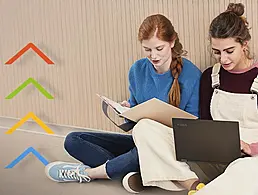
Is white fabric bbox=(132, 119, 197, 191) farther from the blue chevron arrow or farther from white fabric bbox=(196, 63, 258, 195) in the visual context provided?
the blue chevron arrow

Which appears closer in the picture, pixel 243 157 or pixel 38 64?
pixel 243 157

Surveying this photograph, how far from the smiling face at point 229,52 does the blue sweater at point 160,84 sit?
156 millimetres

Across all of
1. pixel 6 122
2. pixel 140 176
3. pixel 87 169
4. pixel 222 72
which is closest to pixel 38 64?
pixel 6 122

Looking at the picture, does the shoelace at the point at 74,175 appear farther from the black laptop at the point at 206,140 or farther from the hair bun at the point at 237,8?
the hair bun at the point at 237,8

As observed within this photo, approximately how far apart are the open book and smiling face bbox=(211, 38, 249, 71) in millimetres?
202

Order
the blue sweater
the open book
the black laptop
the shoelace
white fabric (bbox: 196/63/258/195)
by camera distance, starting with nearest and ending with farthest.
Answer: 1. white fabric (bbox: 196/63/258/195)
2. the black laptop
3. the open book
4. the blue sweater
5. the shoelace

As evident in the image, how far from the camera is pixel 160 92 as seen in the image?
1855 millimetres

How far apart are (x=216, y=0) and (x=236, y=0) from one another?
0.07 metres

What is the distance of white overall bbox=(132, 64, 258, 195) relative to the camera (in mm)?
1650

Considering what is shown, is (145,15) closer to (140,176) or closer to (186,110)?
(186,110)

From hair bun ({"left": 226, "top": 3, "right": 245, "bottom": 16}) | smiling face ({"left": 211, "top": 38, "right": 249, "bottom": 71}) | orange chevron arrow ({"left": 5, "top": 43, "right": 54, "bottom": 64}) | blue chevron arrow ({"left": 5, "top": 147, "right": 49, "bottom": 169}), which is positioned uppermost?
hair bun ({"left": 226, "top": 3, "right": 245, "bottom": 16})

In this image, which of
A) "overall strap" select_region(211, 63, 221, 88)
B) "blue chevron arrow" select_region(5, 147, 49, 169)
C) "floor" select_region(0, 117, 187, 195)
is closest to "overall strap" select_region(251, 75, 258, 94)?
"overall strap" select_region(211, 63, 221, 88)

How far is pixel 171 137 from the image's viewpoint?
173 cm

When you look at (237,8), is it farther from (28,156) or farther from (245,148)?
(28,156)
